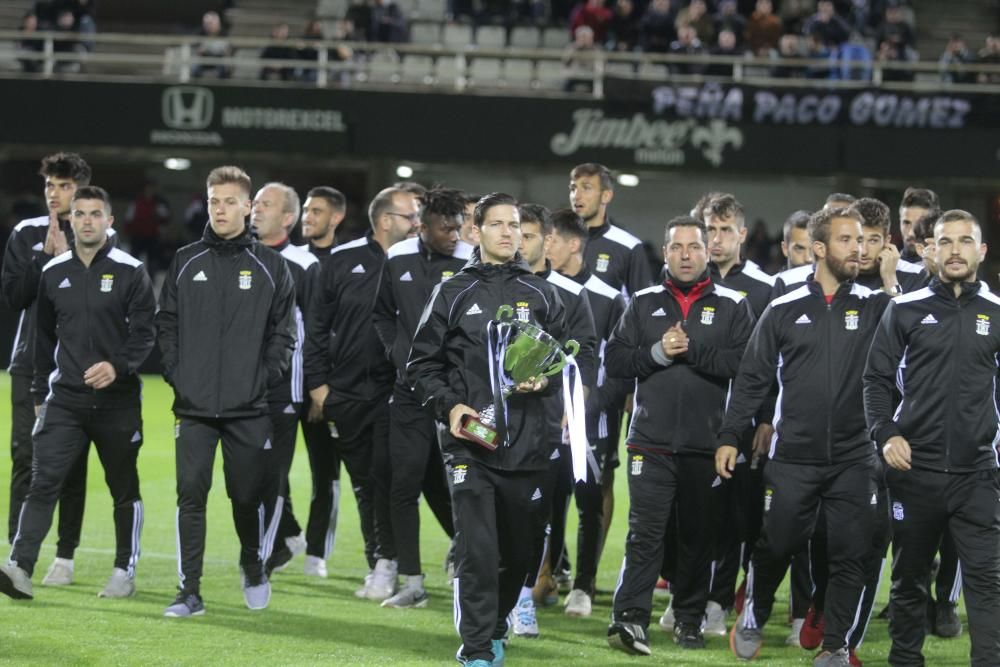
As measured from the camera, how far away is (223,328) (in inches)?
316

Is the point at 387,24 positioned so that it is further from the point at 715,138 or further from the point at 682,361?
the point at 682,361

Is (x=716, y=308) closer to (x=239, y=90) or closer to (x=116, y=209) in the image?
(x=239, y=90)

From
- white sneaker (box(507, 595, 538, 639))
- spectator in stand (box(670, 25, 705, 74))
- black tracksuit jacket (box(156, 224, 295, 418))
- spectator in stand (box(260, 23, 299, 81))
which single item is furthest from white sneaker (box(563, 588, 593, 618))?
spectator in stand (box(670, 25, 705, 74))

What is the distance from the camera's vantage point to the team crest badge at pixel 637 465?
782 centimetres

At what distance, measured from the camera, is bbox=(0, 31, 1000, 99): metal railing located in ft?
79.2

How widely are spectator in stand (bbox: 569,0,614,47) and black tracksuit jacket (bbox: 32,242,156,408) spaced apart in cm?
1825

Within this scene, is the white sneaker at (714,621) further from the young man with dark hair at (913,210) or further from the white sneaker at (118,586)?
the white sneaker at (118,586)

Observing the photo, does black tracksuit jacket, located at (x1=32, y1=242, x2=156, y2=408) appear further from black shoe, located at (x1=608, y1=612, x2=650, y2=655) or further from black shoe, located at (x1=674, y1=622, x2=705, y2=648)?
black shoe, located at (x1=674, y1=622, x2=705, y2=648)

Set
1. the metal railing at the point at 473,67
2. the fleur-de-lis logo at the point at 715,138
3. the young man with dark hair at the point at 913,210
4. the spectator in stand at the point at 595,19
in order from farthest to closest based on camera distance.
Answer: the spectator in stand at the point at 595,19
the fleur-de-lis logo at the point at 715,138
the metal railing at the point at 473,67
the young man with dark hair at the point at 913,210

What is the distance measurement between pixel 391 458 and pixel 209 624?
1433mm

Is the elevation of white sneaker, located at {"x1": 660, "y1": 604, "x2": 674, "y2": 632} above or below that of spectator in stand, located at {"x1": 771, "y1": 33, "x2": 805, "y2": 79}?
below

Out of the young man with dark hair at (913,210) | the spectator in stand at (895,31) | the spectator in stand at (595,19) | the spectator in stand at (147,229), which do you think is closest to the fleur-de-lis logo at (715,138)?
the spectator in stand at (595,19)

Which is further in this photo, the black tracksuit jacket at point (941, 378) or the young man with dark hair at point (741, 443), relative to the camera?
the young man with dark hair at point (741, 443)

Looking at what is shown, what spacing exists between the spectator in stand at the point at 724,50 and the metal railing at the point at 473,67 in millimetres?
55
